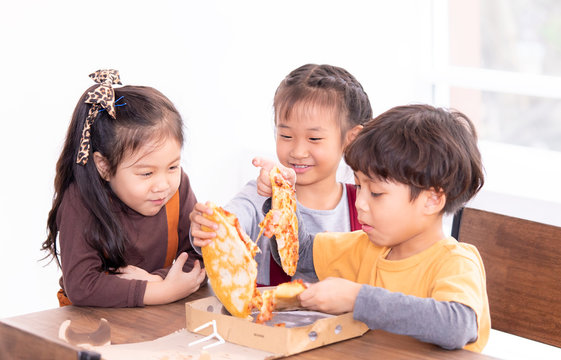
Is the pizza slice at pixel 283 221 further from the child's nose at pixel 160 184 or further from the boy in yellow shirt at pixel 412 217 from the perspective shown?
the child's nose at pixel 160 184

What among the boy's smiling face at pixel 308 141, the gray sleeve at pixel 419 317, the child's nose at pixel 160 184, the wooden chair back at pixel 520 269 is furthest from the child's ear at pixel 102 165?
the wooden chair back at pixel 520 269

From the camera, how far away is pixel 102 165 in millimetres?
1700

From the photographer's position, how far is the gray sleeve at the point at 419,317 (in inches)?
50.6

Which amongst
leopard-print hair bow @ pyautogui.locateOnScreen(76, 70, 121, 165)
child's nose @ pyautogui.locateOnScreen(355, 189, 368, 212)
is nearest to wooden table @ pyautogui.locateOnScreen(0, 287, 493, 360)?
child's nose @ pyautogui.locateOnScreen(355, 189, 368, 212)

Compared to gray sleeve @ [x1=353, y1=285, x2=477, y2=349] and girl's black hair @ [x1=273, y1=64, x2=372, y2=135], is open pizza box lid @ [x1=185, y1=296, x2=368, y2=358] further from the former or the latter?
girl's black hair @ [x1=273, y1=64, x2=372, y2=135]

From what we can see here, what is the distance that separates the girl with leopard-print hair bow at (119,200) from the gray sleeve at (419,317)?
441 mm

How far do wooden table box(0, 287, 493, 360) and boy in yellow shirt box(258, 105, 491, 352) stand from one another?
0.11 ft

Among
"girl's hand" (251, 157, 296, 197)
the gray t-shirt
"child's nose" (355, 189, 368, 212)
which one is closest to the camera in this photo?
"child's nose" (355, 189, 368, 212)

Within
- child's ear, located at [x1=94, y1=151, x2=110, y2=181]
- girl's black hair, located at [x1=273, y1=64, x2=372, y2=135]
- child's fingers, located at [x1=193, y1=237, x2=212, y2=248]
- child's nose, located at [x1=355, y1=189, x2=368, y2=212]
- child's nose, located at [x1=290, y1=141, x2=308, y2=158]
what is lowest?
child's fingers, located at [x1=193, y1=237, x2=212, y2=248]

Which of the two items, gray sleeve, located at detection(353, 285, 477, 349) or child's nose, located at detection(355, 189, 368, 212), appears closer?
gray sleeve, located at detection(353, 285, 477, 349)

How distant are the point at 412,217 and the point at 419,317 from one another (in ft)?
0.80

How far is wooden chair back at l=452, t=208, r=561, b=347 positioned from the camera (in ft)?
5.44

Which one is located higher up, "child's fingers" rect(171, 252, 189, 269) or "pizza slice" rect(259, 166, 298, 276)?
"pizza slice" rect(259, 166, 298, 276)

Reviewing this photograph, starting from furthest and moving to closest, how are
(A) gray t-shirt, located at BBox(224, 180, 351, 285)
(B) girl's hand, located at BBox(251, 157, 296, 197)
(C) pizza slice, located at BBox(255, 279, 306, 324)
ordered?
(A) gray t-shirt, located at BBox(224, 180, 351, 285) → (B) girl's hand, located at BBox(251, 157, 296, 197) → (C) pizza slice, located at BBox(255, 279, 306, 324)
